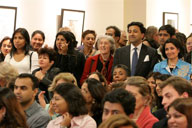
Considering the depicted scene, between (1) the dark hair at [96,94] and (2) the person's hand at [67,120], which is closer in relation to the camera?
(2) the person's hand at [67,120]

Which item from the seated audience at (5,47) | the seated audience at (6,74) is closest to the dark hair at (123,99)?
the seated audience at (6,74)

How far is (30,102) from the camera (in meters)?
4.27

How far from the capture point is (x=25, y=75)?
4.52 metres

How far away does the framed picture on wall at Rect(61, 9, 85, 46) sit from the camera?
866 cm

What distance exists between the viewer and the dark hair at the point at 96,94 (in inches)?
169

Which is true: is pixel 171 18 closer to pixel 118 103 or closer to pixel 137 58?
pixel 137 58

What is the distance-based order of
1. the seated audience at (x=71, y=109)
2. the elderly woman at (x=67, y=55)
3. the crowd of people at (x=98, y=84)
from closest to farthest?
the crowd of people at (x=98, y=84), the seated audience at (x=71, y=109), the elderly woman at (x=67, y=55)

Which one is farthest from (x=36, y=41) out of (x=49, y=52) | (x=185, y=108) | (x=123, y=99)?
(x=185, y=108)

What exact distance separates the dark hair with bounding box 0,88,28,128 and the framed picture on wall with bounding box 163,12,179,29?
24.7 ft

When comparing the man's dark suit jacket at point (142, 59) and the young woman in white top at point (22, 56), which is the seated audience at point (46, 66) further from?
the man's dark suit jacket at point (142, 59)

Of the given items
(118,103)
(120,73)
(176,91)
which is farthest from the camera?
(120,73)

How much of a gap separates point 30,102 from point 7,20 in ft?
12.8

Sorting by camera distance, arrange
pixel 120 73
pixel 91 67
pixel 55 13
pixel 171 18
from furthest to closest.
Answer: pixel 171 18 < pixel 55 13 < pixel 91 67 < pixel 120 73

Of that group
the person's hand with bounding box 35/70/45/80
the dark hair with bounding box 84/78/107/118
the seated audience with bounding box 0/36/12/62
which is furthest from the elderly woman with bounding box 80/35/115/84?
the dark hair with bounding box 84/78/107/118
